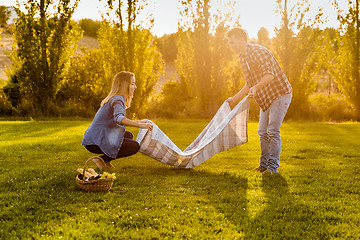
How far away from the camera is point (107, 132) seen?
17.6ft

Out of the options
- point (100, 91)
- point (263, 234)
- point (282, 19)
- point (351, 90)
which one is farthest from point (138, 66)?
point (263, 234)

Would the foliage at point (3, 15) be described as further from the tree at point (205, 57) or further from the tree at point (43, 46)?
the tree at point (205, 57)

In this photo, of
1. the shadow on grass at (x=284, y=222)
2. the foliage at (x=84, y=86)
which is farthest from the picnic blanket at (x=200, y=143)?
the foliage at (x=84, y=86)

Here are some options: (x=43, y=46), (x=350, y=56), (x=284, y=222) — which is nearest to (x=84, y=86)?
(x=43, y=46)

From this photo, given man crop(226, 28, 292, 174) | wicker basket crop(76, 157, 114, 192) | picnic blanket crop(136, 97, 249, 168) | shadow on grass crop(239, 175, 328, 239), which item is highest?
man crop(226, 28, 292, 174)

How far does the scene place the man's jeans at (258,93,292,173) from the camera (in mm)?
5652

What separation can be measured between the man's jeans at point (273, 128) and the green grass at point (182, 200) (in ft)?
1.08

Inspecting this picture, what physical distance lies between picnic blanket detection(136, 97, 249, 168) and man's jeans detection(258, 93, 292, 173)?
33 centimetres

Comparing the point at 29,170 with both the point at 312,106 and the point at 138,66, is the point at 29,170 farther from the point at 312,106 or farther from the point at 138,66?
the point at 312,106

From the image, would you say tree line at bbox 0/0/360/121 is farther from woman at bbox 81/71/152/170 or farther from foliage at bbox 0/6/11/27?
woman at bbox 81/71/152/170

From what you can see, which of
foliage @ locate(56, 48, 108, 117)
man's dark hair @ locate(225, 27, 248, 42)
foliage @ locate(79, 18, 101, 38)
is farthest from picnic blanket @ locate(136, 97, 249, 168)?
foliage @ locate(79, 18, 101, 38)

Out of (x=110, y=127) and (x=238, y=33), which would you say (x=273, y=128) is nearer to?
(x=238, y=33)

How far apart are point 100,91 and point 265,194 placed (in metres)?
15.5

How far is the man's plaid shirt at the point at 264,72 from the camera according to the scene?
18.1 feet
